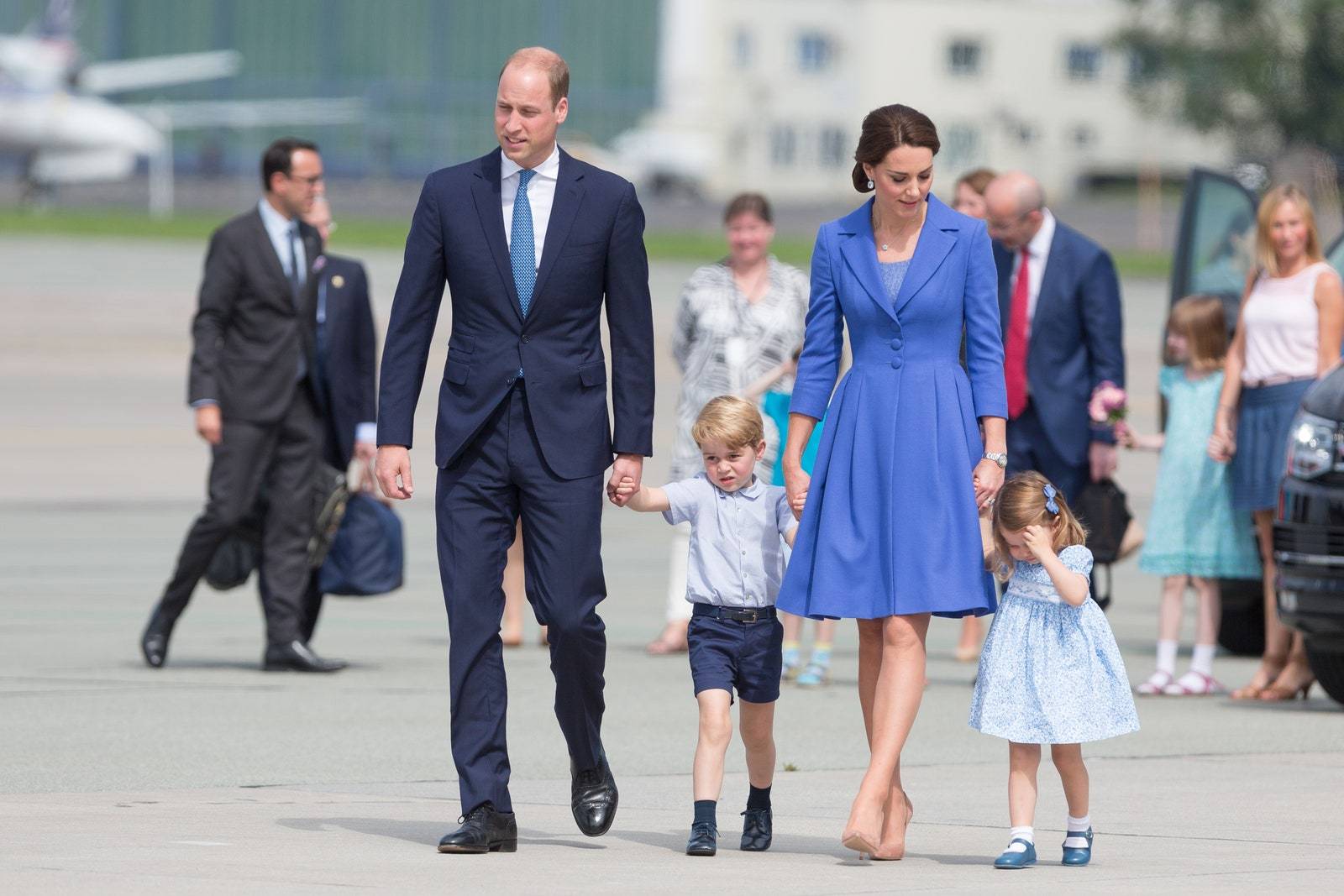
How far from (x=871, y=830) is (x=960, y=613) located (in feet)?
2.00

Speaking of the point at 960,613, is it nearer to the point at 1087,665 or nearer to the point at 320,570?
the point at 1087,665

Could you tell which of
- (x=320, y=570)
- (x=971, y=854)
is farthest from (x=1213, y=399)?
(x=971, y=854)

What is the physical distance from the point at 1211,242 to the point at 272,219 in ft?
14.7

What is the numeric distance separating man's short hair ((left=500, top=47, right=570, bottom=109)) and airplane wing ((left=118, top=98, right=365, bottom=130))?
81.7m

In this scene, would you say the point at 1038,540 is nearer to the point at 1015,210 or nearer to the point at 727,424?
the point at 727,424

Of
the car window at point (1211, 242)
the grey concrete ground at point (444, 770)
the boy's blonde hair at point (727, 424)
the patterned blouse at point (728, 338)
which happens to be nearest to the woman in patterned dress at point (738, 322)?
the patterned blouse at point (728, 338)

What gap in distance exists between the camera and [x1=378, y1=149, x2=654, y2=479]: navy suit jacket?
21.6 feet

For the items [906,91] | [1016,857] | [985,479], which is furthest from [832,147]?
[1016,857]

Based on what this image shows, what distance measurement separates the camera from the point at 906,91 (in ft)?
319

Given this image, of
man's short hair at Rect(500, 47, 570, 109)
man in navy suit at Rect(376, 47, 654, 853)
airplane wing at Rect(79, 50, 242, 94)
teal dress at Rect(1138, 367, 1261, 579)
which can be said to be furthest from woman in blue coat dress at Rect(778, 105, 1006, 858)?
airplane wing at Rect(79, 50, 242, 94)

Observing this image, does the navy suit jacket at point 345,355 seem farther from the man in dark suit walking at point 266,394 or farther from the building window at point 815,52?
the building window at point 815,52

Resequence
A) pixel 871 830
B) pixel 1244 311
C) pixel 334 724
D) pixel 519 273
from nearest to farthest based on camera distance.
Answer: pixel 871 830 < pixel 519 273 < pixel 334 724 < pixel 1244 311

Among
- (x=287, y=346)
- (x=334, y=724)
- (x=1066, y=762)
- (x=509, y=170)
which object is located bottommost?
(x=334, y=724)

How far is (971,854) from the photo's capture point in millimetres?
6582
